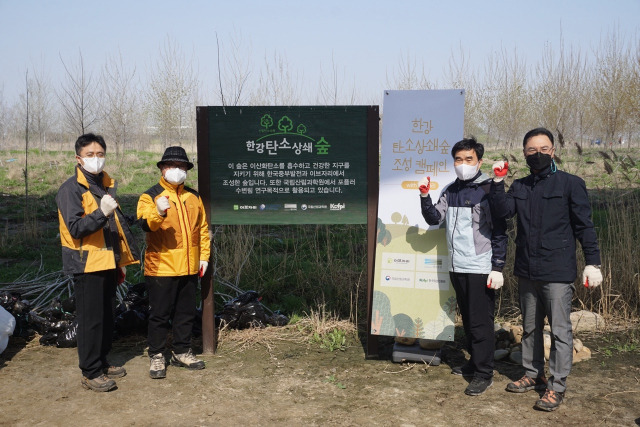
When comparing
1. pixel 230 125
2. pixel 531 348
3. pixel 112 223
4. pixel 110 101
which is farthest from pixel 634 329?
pixel 110 101

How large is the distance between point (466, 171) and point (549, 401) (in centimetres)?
176

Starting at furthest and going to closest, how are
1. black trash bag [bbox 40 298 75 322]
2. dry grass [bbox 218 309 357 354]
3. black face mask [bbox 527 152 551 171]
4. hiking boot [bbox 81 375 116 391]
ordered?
black trash bag [bbox 40 298 75 322]
dry grass [bbox 218 309 357 354]
hiking boot [bbox 81 375 116 391]
black face mask [bbox 527 152 551 171]

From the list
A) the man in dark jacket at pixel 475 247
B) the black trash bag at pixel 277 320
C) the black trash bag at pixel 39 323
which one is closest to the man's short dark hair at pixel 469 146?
the man in dark jacket at pixel 475 247

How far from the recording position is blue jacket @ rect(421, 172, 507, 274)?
171 inches

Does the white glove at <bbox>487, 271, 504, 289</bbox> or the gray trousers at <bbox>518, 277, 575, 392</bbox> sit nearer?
the gray trousers at <bbox>518, 277, 575, 392</bbox>

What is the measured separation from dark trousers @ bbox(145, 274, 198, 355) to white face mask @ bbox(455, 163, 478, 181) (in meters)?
2.36

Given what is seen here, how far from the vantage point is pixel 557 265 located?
4.04 m

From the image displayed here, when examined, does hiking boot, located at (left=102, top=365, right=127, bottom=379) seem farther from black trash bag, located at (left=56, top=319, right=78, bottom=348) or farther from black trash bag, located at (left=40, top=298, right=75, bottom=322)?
black trash bag, located at (left=40, top=298, right=75, bottom=322)

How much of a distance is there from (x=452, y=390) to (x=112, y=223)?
296 centimetres

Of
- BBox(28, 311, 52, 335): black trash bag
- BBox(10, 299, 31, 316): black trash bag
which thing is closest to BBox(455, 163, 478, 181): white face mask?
BBox(28, 311, 52, 335): black trash bag

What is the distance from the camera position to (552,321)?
4.12 metres

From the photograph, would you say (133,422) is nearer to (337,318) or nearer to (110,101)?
(337,318)

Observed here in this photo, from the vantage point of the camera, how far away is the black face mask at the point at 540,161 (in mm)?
4102

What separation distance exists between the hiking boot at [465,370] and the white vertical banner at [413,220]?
25cm
